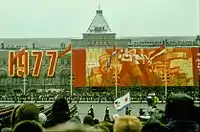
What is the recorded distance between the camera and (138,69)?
183 ft

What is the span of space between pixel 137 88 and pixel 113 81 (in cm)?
253

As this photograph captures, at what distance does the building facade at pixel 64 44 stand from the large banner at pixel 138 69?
8533mm

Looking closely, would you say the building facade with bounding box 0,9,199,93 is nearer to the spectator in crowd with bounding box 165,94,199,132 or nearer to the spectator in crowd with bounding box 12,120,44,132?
the spectator in crowd with bounding box 165,94,199,132

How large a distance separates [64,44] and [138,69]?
3417 cm

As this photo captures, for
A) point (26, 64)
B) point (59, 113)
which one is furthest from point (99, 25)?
point (59, 113)

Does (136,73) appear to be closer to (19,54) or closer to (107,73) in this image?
(107,73)

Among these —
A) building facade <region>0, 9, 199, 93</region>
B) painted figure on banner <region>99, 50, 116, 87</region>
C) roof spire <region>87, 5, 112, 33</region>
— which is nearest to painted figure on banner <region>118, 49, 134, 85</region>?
painted figure on banner <region>99, 50, 116, 87</region>

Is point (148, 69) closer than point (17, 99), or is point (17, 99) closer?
point (17, 99)

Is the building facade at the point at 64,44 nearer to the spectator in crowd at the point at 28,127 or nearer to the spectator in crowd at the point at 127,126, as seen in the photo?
the spectator in crowd at the point at 127,126

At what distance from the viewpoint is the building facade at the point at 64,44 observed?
69125 millimetres

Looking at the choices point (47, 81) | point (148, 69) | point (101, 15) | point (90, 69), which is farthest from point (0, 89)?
point (101, 15)

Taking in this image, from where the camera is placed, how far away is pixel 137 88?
56062mm

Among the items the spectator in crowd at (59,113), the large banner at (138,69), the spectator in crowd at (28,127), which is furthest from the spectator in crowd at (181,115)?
the large banner at (138,69)

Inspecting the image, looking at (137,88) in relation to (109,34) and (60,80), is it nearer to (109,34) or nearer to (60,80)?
(60,80)
